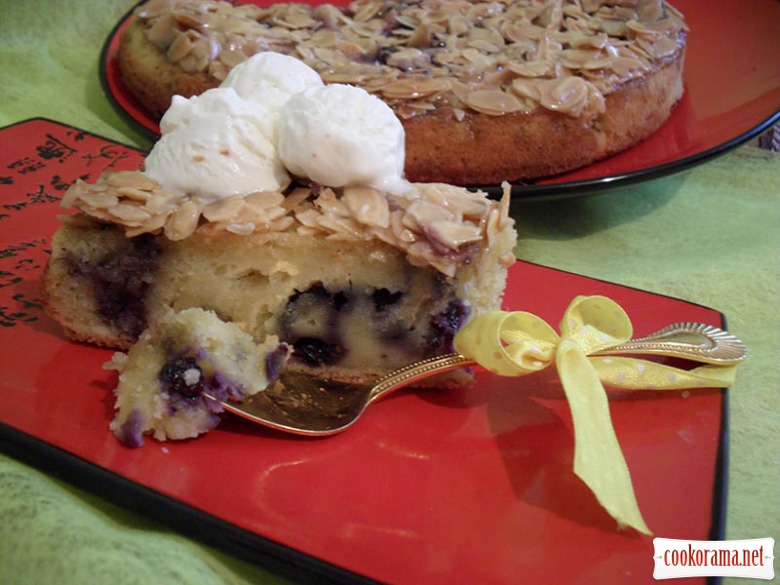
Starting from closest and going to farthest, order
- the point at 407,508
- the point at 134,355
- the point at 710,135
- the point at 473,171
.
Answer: the point at 407,508 → the point at 134,355 → the point at 473,171 → the point at 710,135

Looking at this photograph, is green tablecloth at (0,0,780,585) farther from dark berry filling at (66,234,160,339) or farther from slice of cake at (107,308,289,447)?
dark berry filling at (66,234,160,339)

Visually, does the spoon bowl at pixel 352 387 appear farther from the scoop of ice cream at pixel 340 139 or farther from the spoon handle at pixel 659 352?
the scoop of ice cream at pixel 340 139

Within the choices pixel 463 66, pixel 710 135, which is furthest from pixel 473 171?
pixel 710 135

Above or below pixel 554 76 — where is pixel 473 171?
below

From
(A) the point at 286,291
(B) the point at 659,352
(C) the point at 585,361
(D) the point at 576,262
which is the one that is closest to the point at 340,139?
(A) the point at 286,291

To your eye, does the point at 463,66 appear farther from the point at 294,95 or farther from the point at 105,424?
the point at 105,424

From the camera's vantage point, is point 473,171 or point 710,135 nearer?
point 473,171

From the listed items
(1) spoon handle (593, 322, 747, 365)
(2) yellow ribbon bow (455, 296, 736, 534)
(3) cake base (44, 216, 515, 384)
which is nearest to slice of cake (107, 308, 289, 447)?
(3) cake base (44, 216, 515, 384)

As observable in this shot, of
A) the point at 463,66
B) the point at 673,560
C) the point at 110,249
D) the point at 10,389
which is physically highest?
the point at 463,66
